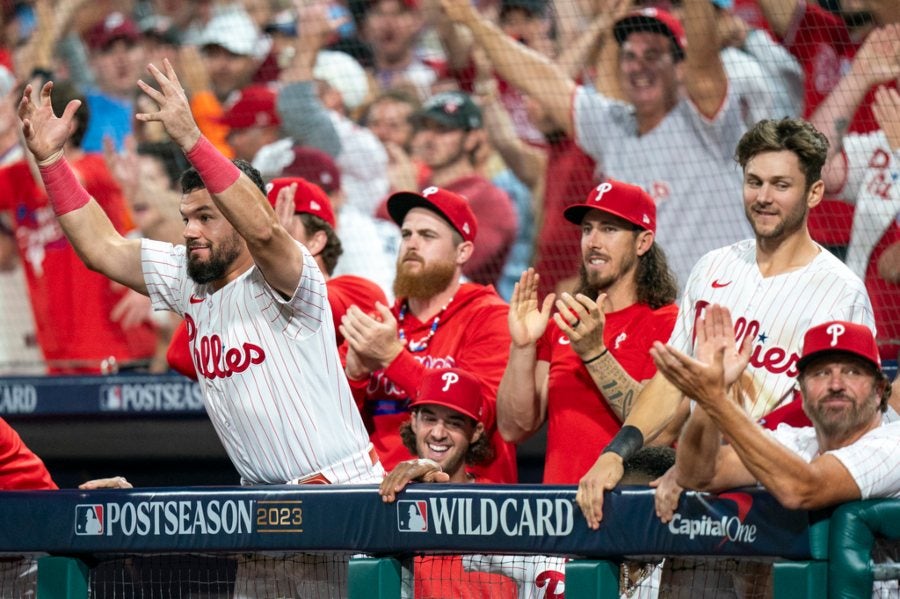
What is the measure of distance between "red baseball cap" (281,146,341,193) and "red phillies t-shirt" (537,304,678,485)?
104 inches

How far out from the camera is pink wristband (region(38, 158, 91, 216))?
3.89 meters

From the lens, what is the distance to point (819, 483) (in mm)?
2764

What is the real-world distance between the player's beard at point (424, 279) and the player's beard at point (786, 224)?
1324mm

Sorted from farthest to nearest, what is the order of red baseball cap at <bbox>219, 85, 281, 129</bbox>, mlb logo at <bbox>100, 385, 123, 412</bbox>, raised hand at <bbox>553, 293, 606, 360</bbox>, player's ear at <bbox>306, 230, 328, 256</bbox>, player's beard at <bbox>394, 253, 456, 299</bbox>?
red baseball cap at <bbox>219, 85, 281, 129</bbox> < mlb logo at <bbox>100, 385, 123, 412</bbox> < player's ear at <bbox>306, 230, 328, 256</bbox> < player's beard at <bbox>394, 253, 456, 299</bbox> < raised hand at <bbox>553, 293, 606, 360</bbox>

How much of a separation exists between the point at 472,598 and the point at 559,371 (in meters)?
1.03

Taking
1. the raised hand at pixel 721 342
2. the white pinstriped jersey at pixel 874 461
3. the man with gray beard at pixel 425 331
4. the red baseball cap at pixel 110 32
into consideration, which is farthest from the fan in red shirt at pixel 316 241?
the red baseball cap at pixel 110 32

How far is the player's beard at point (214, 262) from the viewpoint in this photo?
A: 3.69 m

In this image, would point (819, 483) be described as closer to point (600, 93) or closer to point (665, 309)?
point (665, 309)

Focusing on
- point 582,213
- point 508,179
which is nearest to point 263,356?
point 582,213

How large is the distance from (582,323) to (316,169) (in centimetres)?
307

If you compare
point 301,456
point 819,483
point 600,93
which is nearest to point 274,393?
point 301,456

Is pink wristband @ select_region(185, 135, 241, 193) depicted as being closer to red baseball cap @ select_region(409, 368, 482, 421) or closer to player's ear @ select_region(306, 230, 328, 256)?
red baseball cap @ select_region(409, 368, 482, 421)

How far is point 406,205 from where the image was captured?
4840 mm

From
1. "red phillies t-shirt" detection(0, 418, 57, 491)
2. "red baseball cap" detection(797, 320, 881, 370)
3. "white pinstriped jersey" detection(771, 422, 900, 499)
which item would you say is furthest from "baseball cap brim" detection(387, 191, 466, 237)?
"white pinstriped jersey" detection(771, 422, 900, 499)
